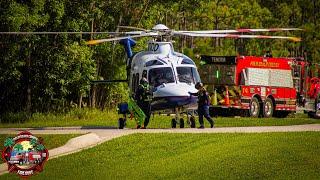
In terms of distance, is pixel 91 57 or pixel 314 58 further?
pixel 314 58

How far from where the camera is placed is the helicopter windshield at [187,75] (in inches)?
1341

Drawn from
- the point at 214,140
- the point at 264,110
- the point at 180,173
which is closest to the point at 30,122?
the point at 264,110

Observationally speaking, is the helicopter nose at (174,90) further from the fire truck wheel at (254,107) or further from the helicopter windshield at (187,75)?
the fire truck wheel at (254,107)

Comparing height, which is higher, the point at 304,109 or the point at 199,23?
the point at 199,23

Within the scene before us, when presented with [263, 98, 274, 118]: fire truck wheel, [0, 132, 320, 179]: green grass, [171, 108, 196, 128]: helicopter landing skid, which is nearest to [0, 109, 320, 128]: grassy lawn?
[171, 108, 196, 128]: helicopter landing skid

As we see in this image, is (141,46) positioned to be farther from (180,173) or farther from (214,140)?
(180,173)

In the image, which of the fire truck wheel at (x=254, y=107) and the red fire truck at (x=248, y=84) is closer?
the red fire truck at (x=248, y=84)

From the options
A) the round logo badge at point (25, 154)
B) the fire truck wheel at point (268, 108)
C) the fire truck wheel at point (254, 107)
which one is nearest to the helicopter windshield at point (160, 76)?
the round logo badge at point (25, 154)

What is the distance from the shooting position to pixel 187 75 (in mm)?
34219

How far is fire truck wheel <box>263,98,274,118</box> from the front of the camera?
47250 mm

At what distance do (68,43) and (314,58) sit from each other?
50.4 metres

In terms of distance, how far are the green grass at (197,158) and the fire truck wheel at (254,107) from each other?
59.5ft

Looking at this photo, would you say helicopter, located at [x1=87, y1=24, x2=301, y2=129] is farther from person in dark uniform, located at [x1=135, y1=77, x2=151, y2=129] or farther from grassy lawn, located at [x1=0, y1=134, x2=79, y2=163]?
grassy lawn, located at [x1=0, y1=134, x2=79, y2=163]

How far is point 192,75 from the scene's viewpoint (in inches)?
1351
